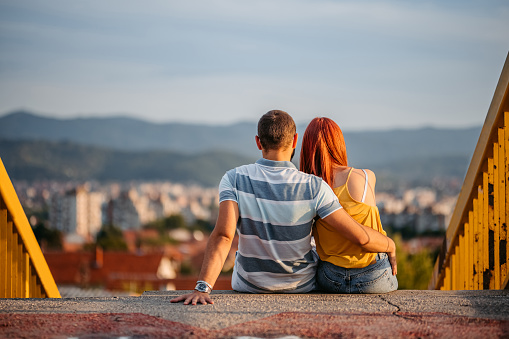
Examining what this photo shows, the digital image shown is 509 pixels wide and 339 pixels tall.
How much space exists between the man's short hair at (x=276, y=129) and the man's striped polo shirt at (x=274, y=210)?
0.10m

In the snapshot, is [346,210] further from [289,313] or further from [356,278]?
[289,313]

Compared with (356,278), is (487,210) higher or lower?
higher

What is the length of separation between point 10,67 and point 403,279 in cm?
18492

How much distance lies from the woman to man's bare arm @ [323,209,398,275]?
11 cm

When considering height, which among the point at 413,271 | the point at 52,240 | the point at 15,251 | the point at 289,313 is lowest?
the point at 52,240

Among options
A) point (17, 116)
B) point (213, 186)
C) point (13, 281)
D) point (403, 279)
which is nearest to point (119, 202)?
point (213, 186)

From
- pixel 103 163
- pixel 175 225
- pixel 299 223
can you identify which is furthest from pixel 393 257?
pixel 103 163

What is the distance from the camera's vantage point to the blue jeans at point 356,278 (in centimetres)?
326

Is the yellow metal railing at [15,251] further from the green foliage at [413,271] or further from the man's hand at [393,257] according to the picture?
the green foliage at [413,271]

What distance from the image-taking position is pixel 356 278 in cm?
326

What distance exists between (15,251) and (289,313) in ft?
6.69

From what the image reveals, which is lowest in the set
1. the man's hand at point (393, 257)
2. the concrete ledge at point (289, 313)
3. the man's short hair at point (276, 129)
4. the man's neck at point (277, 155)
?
the concrete ledge at point (289, 313)

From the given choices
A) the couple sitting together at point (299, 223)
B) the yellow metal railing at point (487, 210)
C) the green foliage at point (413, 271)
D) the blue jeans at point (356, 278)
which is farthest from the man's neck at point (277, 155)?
the green foliage at point (413, 271)

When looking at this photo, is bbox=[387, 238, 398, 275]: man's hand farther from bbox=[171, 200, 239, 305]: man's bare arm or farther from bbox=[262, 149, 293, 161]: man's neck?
bbox=[171, 200, 239, 305]: man's bare arm
